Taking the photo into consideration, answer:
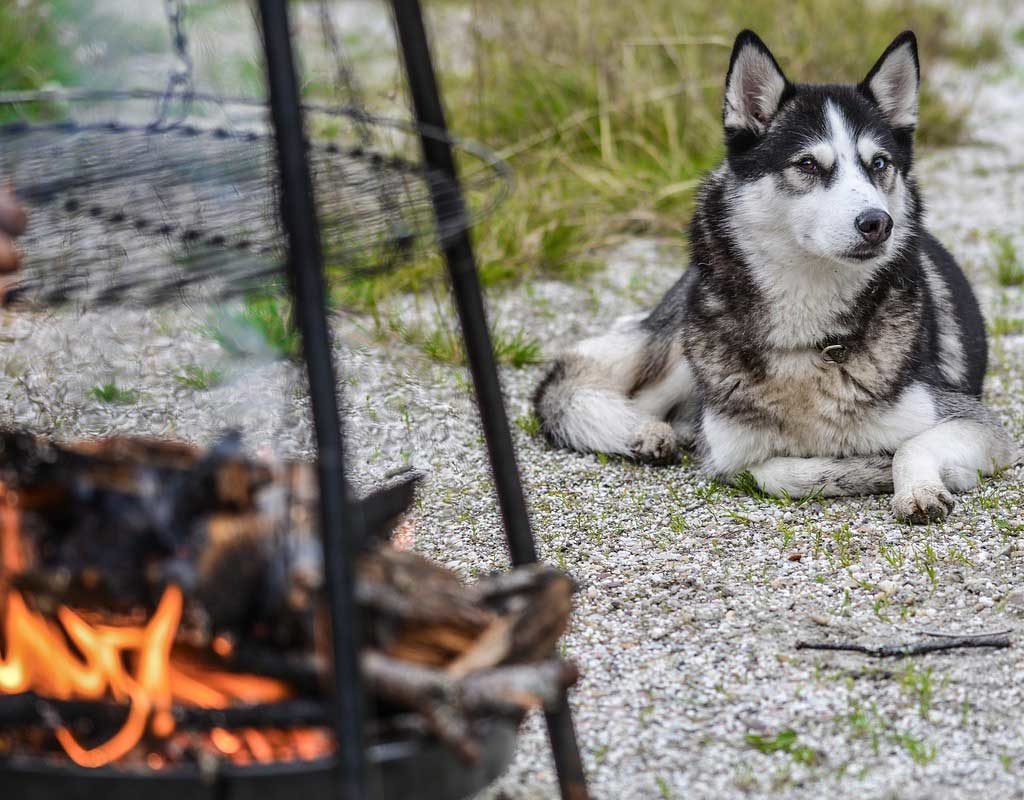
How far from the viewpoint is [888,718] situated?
8.22 ft

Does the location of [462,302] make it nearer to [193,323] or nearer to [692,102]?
[193,323]

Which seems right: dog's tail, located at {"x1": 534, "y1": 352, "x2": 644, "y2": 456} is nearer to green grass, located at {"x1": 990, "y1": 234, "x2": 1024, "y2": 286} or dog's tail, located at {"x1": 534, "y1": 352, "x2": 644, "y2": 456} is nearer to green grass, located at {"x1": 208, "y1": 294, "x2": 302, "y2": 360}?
green grass, located at {"x1": 208, "y1": 294, "x2": 302, "y2": 360}

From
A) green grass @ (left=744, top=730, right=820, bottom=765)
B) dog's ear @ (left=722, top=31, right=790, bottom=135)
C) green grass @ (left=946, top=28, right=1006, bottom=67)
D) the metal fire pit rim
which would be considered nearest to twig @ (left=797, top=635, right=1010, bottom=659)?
green grass @ (left=744, top=730, right=820, bottom=765)

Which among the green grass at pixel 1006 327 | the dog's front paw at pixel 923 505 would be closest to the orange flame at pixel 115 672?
the dog's front paw at pixel 923 505

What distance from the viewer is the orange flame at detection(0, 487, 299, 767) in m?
1.75

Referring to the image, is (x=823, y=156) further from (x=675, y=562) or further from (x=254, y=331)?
(x=254, y=331)

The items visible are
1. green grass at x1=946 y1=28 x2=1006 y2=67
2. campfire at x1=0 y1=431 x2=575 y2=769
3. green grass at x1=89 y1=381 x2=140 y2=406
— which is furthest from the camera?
green grass at x1=946 y1=28 x2=1006 y2=67

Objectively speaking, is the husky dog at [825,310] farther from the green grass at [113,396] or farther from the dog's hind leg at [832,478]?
the green grass at [113,396]

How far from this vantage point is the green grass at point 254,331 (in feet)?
15.0

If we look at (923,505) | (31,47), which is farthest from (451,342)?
(31,47)

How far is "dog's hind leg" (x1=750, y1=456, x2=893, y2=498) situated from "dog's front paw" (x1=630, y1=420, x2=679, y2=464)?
1.37ft

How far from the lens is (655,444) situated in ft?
13.5

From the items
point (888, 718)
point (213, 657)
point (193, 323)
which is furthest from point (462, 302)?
point (193, 323)

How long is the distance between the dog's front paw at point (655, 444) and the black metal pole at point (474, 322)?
2.05 m
